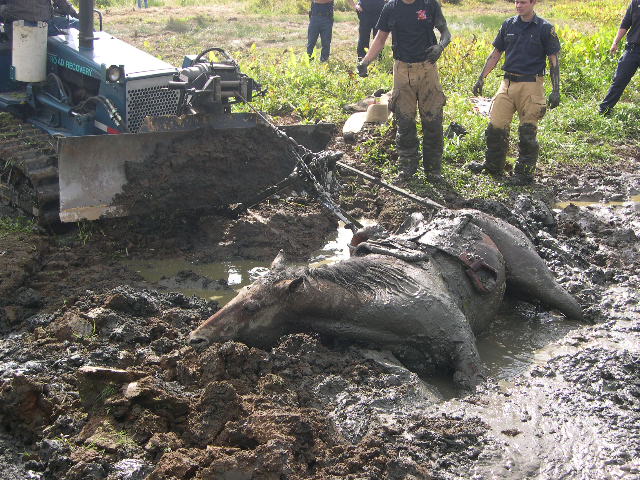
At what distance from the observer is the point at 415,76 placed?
968 centimetres

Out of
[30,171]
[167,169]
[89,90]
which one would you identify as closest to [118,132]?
[89,90]

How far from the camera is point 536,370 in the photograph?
5.74 m

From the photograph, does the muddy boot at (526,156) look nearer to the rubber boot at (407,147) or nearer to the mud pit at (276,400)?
the rubber boot at (407,147)

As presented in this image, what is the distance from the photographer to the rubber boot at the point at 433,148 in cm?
974

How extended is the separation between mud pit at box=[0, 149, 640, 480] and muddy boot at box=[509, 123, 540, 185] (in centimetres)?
302

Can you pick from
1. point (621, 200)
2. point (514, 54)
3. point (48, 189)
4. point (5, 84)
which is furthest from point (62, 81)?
point (621, 200)

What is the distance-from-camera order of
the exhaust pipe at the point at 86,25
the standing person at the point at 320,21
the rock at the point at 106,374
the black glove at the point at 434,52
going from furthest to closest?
1. the standing person at the point at 320,21
2. the black glove at the point at 434,52
3. the exhaust pipe at the point at 86,25
4. the rock at the point at 106,374

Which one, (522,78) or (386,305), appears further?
(522,78)

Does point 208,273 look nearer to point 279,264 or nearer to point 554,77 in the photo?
point 279,264

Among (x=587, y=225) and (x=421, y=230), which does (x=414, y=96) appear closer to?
(x=587, y=225)

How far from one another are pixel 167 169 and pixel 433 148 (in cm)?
365

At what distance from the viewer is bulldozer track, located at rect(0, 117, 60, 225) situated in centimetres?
774

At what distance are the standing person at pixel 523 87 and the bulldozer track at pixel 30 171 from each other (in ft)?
17.8

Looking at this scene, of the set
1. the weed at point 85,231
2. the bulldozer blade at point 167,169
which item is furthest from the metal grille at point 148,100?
the weed at point 85,231
